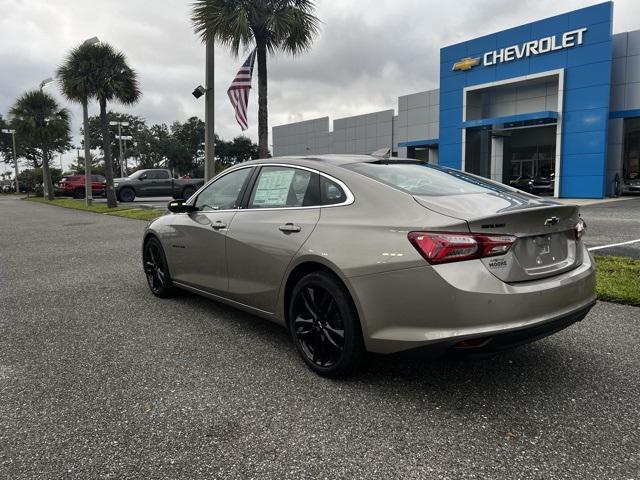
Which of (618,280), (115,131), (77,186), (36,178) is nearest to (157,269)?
(618,280)

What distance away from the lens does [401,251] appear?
282 cm

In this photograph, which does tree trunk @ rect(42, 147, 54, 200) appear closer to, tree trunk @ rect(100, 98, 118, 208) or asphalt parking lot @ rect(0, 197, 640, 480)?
tree trunk @ rect(100, 98, 118, 208)

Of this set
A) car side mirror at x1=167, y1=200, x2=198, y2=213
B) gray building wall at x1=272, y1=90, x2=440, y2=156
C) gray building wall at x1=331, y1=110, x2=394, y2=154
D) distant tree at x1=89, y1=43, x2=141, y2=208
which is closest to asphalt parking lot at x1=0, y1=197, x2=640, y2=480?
car side mirror at x1=167, y1=200, x2=198, y2=213

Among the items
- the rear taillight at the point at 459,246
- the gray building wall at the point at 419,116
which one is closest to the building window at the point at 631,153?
the gray building wall at the point at 419,116

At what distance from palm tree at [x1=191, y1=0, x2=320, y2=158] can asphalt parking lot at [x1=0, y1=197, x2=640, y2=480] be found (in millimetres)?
9988

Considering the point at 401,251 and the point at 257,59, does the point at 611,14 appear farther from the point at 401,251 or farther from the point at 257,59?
the point at 401,251

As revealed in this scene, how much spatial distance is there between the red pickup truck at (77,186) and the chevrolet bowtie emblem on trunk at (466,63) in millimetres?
24144

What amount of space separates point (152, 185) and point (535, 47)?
21.0 m

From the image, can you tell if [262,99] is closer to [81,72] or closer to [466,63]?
[81,72]

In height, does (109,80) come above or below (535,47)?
below

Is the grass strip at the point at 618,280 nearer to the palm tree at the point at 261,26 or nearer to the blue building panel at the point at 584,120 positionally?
the palm tree at the point at 261,26

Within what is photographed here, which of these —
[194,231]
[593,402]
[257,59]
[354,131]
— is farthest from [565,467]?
[354,131]

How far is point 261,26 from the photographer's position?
1333 centimetres

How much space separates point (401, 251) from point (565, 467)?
1282 millimetres
